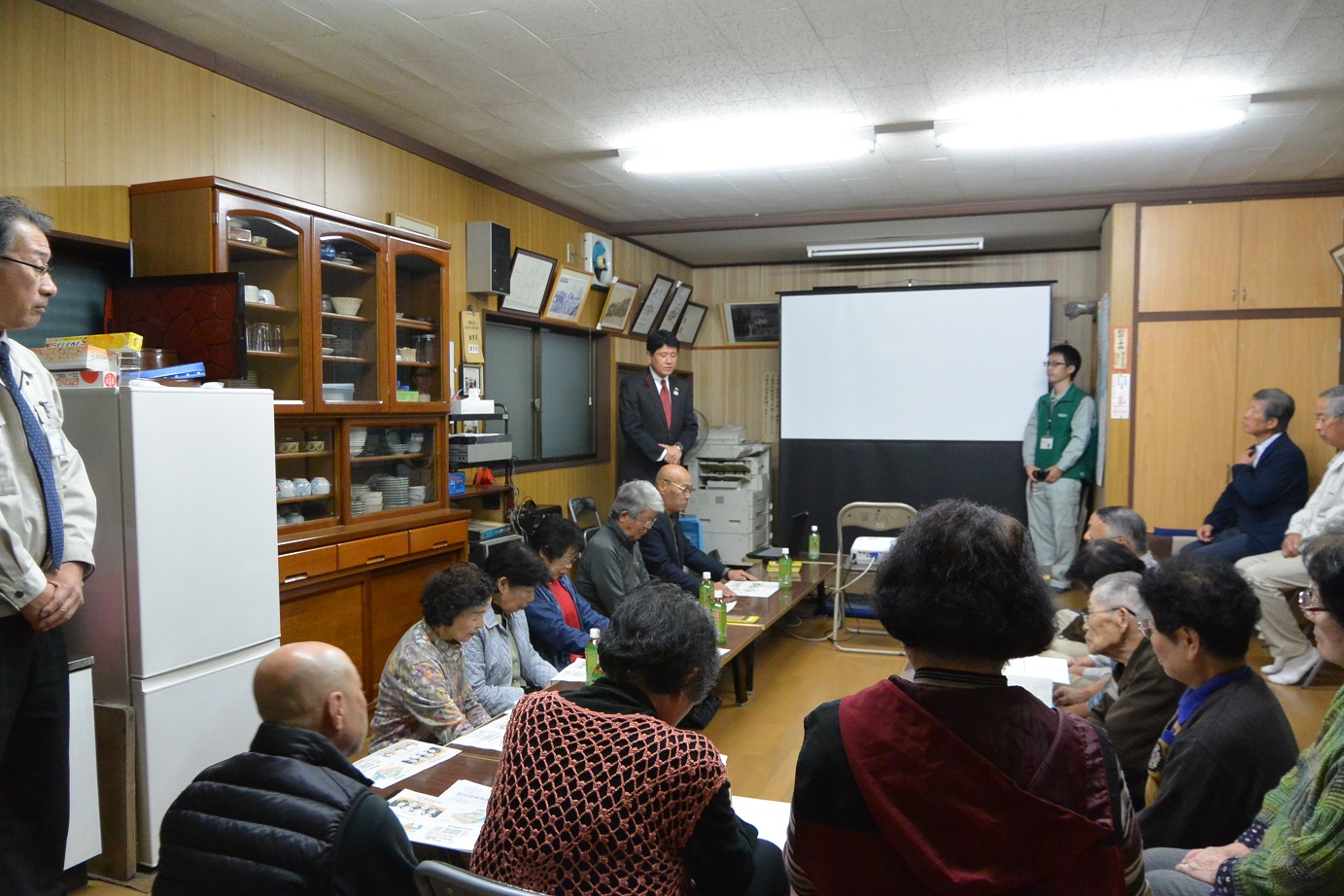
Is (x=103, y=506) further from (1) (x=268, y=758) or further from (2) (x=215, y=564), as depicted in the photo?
(1) (x=268, y=758)

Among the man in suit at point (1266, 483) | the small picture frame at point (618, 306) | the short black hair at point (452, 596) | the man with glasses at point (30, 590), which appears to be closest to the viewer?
the man with glasses at point (30, 590)

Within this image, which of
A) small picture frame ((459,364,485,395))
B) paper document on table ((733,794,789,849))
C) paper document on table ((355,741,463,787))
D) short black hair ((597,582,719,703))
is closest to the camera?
short black hair ((597,582,719,703))

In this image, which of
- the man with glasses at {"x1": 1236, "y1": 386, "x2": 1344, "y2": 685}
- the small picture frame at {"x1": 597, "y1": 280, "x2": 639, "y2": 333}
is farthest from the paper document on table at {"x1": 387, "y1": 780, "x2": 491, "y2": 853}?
the small picture frame at {"x1": 597, "y1": 280, "x2": 639, "y2": 333}

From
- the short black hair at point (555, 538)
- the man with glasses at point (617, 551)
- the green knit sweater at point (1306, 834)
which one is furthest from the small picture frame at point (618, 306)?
the green knit sweater at point (1306, 834)

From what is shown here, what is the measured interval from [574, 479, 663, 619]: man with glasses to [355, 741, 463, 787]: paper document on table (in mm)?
1687

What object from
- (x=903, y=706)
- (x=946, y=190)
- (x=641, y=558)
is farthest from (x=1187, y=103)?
(x=903, y=706)

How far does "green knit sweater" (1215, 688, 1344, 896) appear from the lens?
1.38 metres

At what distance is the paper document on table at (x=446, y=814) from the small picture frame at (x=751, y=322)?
677cm

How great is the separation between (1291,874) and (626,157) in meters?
4.38

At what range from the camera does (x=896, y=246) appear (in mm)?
7258

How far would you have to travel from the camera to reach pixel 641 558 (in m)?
4.22

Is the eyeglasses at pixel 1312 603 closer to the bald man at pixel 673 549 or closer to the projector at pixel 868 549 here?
the bald man at pixel 673 549

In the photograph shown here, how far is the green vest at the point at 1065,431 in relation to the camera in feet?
21.1

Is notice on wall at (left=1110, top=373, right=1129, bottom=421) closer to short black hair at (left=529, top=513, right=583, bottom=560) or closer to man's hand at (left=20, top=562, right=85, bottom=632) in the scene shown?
short black hair at (left=529, top=513, right=583, bottom=560)
